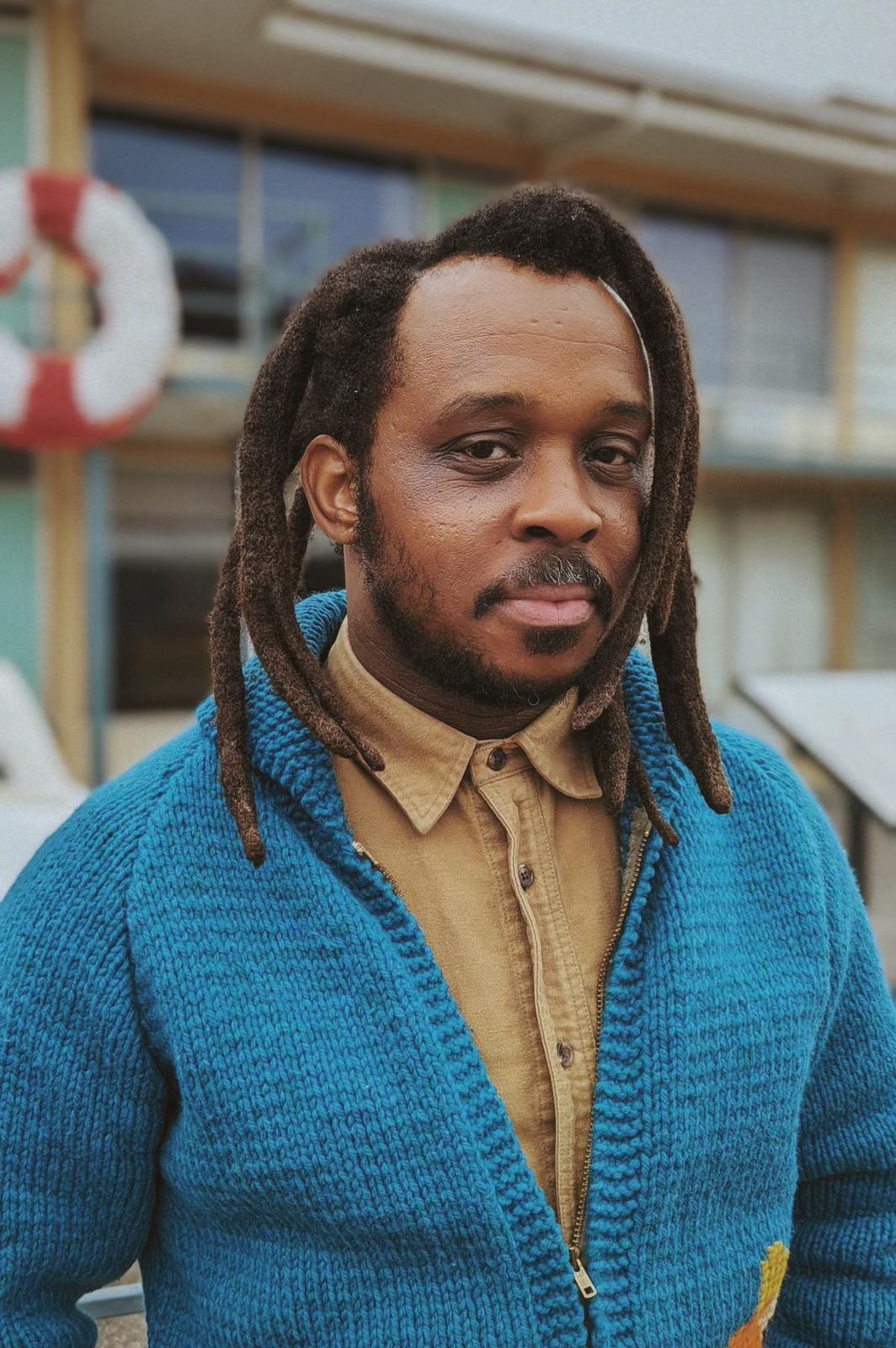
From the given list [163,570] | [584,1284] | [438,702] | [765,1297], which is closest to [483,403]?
[438,702]

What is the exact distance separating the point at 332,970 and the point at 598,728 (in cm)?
44

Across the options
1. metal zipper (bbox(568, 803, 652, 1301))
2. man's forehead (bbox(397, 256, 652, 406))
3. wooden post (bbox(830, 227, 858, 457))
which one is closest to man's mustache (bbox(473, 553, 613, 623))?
man's forehead (bbox(397, 256, 652, 406))

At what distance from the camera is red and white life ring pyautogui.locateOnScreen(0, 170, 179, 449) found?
25.9ft

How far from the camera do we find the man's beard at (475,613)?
1221 mm

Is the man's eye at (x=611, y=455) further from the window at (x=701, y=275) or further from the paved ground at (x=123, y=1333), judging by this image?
the window at (x=701, y=275)

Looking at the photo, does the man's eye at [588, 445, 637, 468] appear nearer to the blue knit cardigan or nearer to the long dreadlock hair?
the long dreadlock hair

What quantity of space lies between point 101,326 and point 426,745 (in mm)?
7806

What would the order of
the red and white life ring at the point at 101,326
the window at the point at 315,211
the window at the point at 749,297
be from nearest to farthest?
the red and white life ring at the point at 101,326
the window at the point at 315,211
the window at the point at 749,297

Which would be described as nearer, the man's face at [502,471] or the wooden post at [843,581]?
the man's face at [502,471]

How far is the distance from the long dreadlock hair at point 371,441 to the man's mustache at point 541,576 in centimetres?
10

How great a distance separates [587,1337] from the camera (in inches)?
47.5

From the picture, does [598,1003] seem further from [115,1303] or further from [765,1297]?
[115,1303]

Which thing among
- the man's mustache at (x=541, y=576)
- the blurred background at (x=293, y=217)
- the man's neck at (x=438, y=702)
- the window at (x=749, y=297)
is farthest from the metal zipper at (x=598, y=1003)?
the window at (x=749, y=297)

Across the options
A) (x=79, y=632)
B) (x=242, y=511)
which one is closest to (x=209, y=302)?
(x=79, y=632)
